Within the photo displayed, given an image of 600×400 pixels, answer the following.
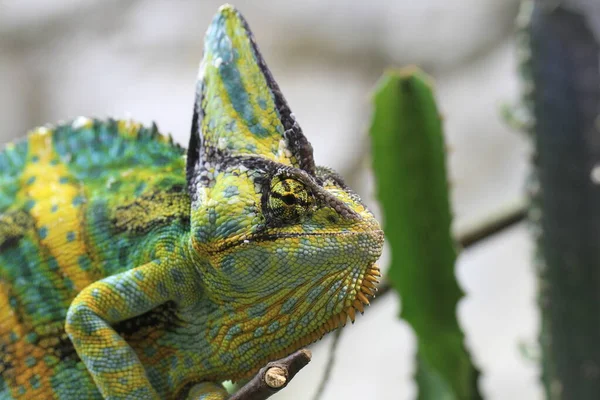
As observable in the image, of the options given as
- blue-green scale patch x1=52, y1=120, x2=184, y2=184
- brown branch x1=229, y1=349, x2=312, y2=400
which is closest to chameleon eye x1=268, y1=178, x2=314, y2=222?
brown branch x1=229, y1=349, x2=312, y2=400

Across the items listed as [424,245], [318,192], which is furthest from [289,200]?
[424,245]

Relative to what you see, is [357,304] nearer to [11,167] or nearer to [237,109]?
[237,109]

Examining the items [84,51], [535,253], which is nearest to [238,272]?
[535,253]

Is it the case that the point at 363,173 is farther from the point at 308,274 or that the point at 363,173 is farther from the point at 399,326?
the point at 308,274

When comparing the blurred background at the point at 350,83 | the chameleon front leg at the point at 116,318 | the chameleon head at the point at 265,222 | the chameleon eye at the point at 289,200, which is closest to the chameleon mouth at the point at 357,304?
the chameleon head at the point at 265,222

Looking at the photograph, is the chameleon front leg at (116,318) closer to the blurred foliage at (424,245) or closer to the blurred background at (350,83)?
the blurred foliage at (424,245)

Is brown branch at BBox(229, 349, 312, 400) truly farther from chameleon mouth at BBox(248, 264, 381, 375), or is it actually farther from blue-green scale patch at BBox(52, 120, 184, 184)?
blue-green scale patch at BBox(52, 120, 184, 184)
